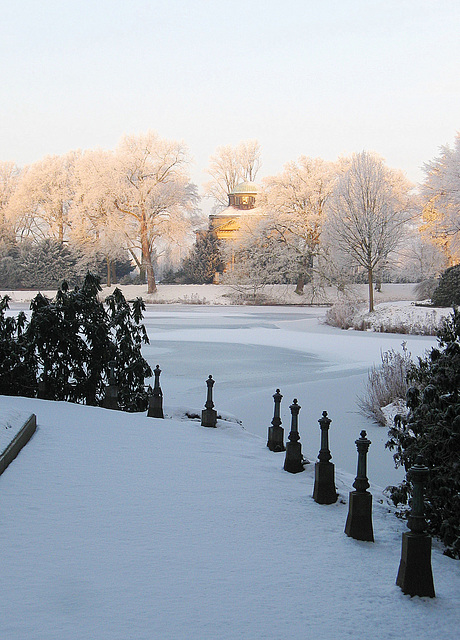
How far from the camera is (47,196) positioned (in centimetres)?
6347

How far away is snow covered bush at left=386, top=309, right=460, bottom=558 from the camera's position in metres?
4.71

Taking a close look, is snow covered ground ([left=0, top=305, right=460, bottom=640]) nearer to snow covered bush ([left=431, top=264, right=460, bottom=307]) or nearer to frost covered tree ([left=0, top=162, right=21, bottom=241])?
snow covered bush ([left=431, top=264, right=460, bottom=307])

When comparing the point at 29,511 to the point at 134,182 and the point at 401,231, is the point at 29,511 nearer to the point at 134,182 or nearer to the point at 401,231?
the point at 401,231

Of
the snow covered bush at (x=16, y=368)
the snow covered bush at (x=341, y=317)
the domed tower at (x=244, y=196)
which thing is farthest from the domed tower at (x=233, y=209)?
the snow covered bush at (x=16, y=368)

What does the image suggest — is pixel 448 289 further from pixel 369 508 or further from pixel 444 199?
pixel 369 508

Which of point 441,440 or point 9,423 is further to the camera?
point 9,423

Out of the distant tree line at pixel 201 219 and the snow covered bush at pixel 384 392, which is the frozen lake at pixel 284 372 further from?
the distant tree line at pixel 201 219

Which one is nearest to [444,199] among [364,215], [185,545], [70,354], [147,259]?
[364,215]

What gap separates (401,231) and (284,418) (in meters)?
34.9

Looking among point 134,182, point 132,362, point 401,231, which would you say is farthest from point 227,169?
point 132,362

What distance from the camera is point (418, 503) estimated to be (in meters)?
3.80

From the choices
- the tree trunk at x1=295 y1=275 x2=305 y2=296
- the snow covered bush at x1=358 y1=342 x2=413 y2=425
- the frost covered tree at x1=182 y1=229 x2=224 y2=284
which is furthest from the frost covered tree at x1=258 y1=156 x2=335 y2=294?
the snow covered bush at x1=358 y1=342 x2=413 y2=425

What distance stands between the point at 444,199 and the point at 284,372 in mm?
26046

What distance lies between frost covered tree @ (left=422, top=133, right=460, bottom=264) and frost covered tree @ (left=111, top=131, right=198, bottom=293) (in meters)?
21.6
